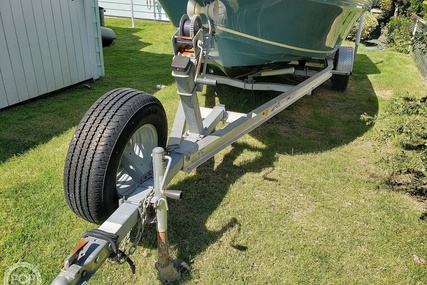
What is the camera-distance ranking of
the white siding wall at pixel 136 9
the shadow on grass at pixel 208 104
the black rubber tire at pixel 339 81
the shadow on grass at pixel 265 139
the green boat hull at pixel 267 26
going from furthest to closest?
1. the white siding wall at pixel 136 9
2. the black rubber tire at pixel 339 81
3. the green boat hull at pixel 267 26
4. the shadow on grass at pixel 208 104
5. the shadow on grass at pixel 265 139

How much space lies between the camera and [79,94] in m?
5.22

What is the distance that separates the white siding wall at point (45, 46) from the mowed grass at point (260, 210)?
0.39 meters

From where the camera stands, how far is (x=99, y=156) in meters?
1.99

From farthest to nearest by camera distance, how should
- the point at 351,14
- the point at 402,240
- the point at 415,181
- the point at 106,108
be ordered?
1. the point at 351,14
2. the point at 415,181
3. the point at 402,240
4. the point at 106,108

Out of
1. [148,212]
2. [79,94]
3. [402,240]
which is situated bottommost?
[79,94]

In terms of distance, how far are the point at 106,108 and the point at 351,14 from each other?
3.50 metres

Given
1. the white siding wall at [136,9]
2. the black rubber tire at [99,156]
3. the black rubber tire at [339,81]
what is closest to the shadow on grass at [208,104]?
the black rubber tire at [339,81]

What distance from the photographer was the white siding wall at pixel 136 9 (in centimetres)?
1297

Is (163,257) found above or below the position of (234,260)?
above

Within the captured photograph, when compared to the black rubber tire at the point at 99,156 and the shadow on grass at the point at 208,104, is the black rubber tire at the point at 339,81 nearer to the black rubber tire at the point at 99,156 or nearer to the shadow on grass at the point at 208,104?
the shadow on grass at the point at 208,104

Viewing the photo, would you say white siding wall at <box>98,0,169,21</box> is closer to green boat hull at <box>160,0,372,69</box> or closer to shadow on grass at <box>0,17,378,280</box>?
shadow on grass at <box>0,17,378,280</box>

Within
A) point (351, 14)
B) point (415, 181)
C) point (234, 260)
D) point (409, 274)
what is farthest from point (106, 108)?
point (351, 14)

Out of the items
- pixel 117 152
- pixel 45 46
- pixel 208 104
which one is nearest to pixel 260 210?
pixel 117 152

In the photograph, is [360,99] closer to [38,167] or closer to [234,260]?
[234,260]
